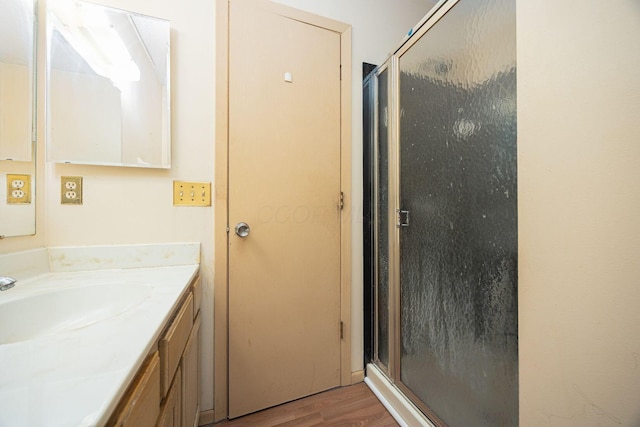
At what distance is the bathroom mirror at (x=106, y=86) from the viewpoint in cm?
94

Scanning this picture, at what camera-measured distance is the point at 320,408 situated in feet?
4.05

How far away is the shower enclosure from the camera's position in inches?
29.9

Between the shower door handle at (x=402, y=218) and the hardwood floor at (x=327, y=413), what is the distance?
3.25 feet

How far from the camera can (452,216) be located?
95 cm

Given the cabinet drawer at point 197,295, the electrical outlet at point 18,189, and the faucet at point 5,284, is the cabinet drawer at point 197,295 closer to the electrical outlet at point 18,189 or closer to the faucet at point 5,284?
the faucet at point 5,284

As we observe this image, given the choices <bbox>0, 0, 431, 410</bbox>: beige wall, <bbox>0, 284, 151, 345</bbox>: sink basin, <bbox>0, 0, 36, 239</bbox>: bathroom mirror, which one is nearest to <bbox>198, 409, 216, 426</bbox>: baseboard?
<bbox>0, 0, 431, 410</bbox>: beige wall

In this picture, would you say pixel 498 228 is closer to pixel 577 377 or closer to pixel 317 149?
pixel 577 377

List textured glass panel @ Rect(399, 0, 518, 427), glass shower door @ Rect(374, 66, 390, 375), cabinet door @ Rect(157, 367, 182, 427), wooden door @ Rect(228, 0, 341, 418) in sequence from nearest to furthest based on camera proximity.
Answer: cabinet door @ Rect(157, 367, 182, 427) < textured glass panel @ Rect(399, 0, 518, 427) < wooden door @ Rect(228, 0, 341, 418) < glass shower door @ Rect(374, 66, 390, 375)

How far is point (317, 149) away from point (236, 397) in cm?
138

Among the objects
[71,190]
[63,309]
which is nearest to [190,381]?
[63,309]

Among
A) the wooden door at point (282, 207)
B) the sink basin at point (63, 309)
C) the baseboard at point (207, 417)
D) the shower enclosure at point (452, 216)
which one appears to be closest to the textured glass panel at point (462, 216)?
the shower enclosure at point (452, 216)

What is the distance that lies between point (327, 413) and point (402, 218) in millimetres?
1093

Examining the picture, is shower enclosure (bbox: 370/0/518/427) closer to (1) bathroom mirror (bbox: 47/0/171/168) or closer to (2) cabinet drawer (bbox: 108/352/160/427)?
(2) cabinet drawer (bbox: 108/352/160/427)

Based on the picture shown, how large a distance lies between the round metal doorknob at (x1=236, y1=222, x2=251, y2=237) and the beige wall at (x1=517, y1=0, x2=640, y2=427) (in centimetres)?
110
